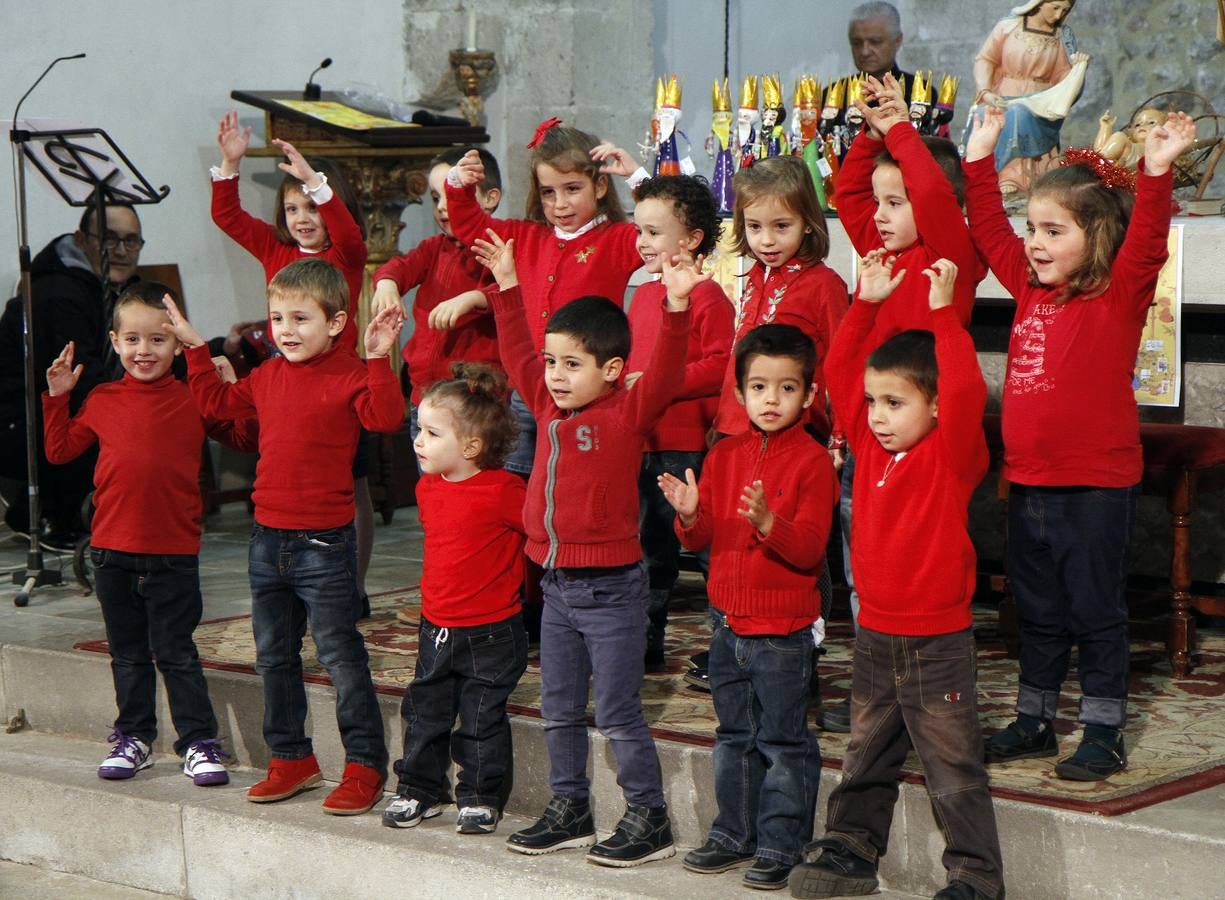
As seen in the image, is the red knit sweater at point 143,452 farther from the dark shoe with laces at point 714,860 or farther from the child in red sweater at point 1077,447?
the child in red sweater at point 1077,447

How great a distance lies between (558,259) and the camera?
15.0 feet

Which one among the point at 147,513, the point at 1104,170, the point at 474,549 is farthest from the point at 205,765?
the point at 1104,170

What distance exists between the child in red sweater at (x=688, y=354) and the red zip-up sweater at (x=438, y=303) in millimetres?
555

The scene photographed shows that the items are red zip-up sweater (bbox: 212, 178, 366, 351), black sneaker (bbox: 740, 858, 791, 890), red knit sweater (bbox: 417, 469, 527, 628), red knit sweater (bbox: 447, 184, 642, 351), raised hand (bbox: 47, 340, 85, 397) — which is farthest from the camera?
red zip-up sweater (bbox: 212, 178, 366, 351)

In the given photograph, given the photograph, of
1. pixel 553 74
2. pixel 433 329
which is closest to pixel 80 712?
pixel 433 329

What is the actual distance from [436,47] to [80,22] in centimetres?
180

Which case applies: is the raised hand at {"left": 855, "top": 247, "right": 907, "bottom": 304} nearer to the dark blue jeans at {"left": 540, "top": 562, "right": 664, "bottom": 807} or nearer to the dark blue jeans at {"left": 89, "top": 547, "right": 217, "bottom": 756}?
the dark blue jeans at {"left": 540, "top": 562, "right": 664, "bottom": 807}

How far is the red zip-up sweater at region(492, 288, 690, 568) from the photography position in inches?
146

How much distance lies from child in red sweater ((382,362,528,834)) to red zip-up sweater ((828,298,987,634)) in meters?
0.87

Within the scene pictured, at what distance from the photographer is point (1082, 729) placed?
4.00 metres

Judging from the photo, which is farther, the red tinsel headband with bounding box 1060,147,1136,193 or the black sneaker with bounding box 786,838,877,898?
the red tinsel headband with bounding box 1060,147,1136,193

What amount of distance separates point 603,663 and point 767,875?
55 cm

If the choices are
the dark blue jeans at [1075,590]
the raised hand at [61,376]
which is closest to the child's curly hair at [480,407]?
the raised hand at [61,376]

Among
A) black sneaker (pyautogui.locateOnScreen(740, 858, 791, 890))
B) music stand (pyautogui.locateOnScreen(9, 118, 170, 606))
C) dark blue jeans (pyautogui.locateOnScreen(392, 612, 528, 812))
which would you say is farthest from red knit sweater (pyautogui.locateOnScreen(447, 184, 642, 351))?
music stand (pyautogui.locateOnScreen(9, 118, 170, 606))
